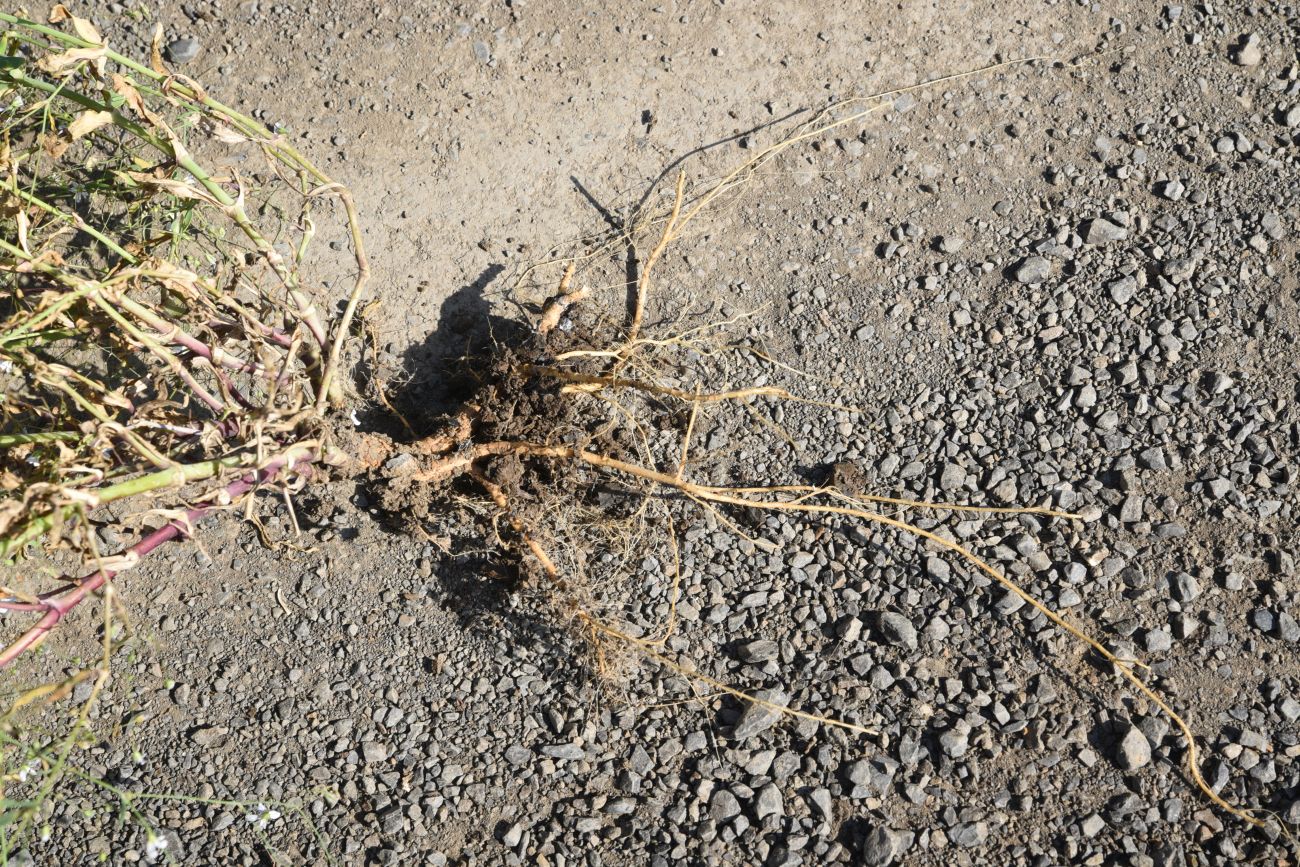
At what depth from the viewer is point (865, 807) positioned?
189 centimetres

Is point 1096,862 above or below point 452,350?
below

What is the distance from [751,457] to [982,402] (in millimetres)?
501

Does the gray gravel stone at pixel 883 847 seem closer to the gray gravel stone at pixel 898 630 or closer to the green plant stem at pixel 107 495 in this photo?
the gray gravel stone at pixel 898 630

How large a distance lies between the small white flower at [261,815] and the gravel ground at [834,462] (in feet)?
0.03

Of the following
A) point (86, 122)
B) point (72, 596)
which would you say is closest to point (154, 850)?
point (72, 596)

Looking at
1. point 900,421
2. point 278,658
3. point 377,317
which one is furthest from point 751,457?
point 278,658

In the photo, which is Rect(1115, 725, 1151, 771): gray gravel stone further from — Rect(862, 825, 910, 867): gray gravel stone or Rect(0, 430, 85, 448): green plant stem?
Rect(0, 430, 85, 448): green plant stem

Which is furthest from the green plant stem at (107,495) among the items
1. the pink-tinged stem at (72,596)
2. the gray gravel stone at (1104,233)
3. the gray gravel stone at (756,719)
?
the gray gravel stone at (1104,233)

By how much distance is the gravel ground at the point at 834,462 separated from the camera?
1.90 m

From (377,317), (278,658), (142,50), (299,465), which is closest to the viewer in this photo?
(299,465)

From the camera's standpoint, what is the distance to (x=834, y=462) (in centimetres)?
210

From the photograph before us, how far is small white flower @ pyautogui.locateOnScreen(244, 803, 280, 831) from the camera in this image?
189 cm

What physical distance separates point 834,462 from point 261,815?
51.5 inches

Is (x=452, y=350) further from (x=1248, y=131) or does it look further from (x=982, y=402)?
(x=1248, y=131)
